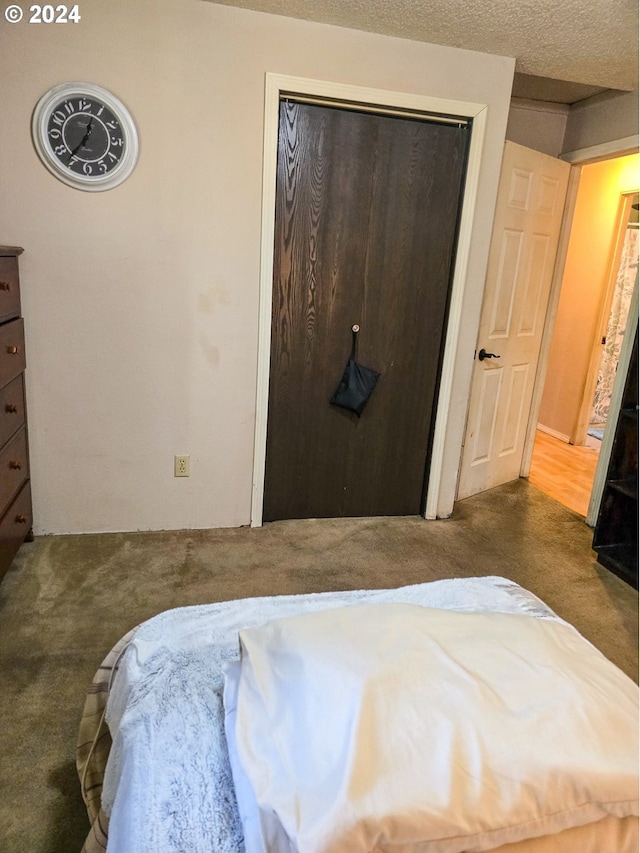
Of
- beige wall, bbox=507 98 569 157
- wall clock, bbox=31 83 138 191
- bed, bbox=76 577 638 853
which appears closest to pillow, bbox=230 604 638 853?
bed, bbox=76 577 638 853

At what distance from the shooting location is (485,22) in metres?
2.00

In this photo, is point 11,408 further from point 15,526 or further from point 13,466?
point 15,526

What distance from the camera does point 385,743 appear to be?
64 cm

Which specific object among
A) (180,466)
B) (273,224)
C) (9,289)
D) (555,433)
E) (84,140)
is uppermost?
(84,140)

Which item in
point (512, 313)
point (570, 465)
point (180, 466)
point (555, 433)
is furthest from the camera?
point (512, 313)

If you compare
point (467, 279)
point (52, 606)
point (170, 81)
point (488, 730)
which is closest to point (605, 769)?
point (488, 730)

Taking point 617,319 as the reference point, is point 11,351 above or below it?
below

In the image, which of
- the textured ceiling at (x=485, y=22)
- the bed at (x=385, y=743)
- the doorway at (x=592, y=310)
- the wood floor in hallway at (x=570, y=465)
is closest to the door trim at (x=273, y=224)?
the textured ceiling at (x=485, y=22)

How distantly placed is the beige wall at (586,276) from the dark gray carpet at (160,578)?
1.09 ft

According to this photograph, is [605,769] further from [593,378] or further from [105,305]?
[105,305]

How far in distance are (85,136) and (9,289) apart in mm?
624

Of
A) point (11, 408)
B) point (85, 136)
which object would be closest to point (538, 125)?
point (85, 136)

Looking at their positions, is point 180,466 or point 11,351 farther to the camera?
point 180,466

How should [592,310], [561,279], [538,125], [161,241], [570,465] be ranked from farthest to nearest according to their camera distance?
[538,125] → [161,241] → [561,279] → [570,465] → [592,310]
